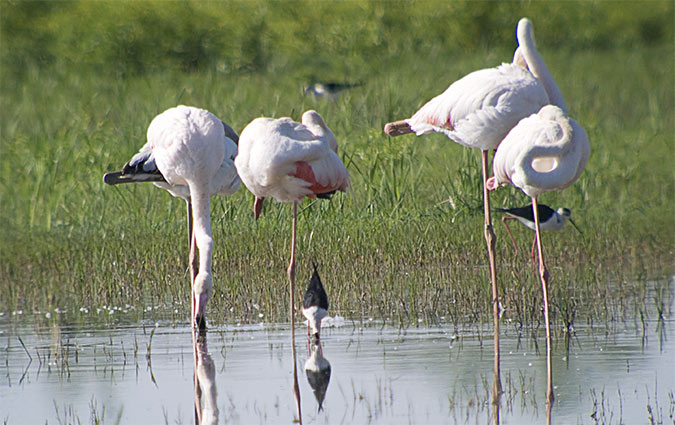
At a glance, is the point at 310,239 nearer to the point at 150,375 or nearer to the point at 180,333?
the point at 180,333

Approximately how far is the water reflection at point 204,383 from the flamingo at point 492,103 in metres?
1.70

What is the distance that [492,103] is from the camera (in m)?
Result: 6.74

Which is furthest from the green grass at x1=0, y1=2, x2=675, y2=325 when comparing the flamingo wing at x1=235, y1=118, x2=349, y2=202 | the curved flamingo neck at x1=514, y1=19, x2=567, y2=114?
the curved flamingo neck at x1=514, y1=19, x2=567, y2=114

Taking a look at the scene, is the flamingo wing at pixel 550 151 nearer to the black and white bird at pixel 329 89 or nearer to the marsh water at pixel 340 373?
the marsh water at pixel 340 373

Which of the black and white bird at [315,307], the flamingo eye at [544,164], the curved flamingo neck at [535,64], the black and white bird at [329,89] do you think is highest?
the black and white bird at [329,89]

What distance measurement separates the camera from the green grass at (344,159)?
298 inches

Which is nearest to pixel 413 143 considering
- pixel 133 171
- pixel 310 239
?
pixel 310 239

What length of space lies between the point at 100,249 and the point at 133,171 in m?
1.36

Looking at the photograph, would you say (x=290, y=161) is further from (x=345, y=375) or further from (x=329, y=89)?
(x=329, y=89)

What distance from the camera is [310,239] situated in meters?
8.16

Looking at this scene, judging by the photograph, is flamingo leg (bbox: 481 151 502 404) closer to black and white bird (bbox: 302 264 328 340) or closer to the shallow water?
the shallow water

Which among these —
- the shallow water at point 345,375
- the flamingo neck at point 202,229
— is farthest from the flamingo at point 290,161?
the shallow water at point 345,375

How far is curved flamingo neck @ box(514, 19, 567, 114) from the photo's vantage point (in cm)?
702

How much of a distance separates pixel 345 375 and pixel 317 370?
219 millimetres
